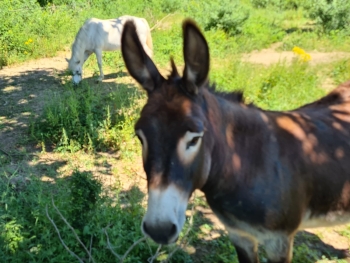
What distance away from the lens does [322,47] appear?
10.7 m

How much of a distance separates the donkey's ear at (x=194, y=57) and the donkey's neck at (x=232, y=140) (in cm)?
17

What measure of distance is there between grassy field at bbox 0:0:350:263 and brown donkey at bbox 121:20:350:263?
58 centimetres

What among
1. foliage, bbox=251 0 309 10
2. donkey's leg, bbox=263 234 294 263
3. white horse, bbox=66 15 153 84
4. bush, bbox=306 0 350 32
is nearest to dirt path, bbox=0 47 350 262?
white horse, bbox=66 15 153 84

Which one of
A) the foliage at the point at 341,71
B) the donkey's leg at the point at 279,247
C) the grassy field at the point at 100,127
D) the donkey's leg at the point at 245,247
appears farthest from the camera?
the foliage at the point at 341,71

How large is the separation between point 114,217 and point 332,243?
6.80 feet

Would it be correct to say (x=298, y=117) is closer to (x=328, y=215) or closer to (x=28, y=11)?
(x=328, y=215)

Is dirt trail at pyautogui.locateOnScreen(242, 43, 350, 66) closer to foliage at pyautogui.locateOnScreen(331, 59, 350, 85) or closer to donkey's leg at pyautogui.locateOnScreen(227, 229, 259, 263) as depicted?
foliage at pyautogui.locateOnScreen(331, 59, 350, 85)

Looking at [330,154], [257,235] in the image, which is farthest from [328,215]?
[257,235]

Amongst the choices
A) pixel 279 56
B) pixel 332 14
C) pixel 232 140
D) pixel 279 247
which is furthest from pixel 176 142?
pixel 332 14

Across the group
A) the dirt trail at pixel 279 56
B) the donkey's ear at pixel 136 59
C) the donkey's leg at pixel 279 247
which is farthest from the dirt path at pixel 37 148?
the donkey's ear at pixel 136 59

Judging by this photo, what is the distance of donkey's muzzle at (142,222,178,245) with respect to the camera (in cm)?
164

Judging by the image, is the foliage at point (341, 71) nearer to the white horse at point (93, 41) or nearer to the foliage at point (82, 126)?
the white horse at point (93, 41)

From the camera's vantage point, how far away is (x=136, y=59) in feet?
6.55

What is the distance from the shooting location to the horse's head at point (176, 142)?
1.66m
